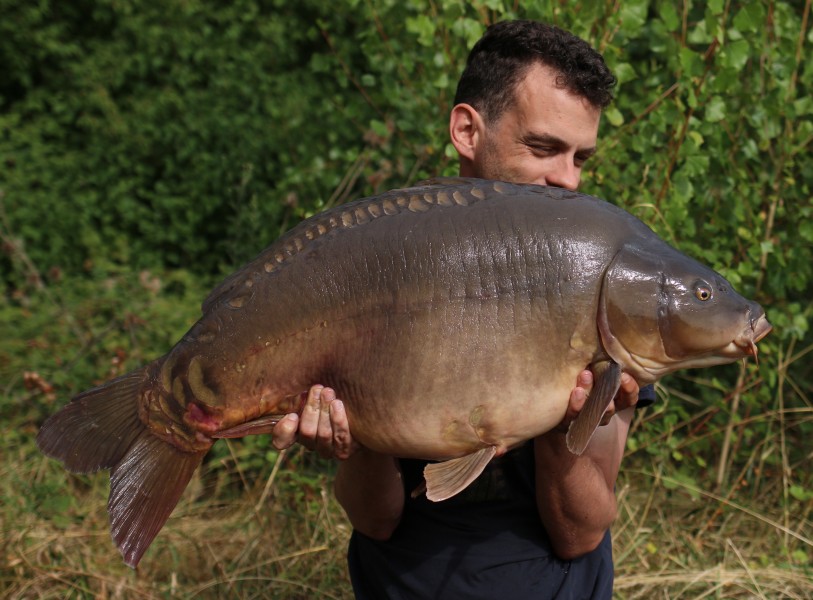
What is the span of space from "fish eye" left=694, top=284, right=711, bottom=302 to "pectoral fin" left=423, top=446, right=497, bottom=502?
1.43ft

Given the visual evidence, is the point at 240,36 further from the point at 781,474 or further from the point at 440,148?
the point at 781,474

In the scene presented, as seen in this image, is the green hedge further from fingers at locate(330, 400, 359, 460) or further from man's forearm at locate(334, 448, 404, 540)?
fingers at locate(330, 400, 359, 460)

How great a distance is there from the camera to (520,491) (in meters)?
1.99

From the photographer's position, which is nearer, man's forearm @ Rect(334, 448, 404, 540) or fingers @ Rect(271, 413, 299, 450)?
fingers @ Rect(271, 413, 299, 450)

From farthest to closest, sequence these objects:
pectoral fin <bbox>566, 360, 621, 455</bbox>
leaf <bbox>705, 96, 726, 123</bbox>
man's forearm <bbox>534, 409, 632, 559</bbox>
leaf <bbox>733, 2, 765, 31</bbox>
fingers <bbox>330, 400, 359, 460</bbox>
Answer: leaf <bbox>705, 96, 726, 123</bbox>, leaf <bbox>733, 2, 765, 31</bbox>, man's forearm <bbox>534, 409, 632, 559</bbox>, fingers <bbox>330, 400, 359, 460</bbox>, pectoral fin <bbox>566, 360, 621, 455</bbox>

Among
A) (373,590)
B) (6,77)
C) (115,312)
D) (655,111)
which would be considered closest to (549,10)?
(655,111)

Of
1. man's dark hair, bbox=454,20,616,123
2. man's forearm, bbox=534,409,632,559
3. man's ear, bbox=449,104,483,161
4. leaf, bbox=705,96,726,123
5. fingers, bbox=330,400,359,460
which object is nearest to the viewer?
fingers, bbox=330,400,359,460

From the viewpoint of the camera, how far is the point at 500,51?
2.12 metres

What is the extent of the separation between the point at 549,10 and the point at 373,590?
1.93m

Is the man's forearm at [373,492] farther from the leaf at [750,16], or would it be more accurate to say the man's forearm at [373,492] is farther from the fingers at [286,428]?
the leaf at [750,16]

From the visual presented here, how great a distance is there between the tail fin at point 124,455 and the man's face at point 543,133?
0.87 metres

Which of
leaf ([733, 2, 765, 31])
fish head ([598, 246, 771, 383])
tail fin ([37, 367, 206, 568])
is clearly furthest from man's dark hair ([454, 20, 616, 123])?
leaf ([733, 2, 765, 31])

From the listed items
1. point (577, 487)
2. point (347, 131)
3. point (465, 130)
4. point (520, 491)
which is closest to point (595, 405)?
point (577, 487)

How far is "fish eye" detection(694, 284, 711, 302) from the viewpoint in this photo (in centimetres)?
167
